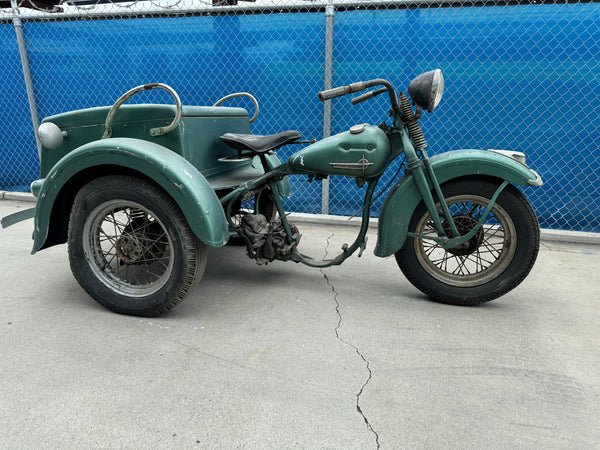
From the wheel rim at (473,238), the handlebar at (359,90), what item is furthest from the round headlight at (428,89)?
the wheel rim at (473,238)

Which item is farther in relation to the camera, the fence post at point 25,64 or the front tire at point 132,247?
the fence post at point 25,64

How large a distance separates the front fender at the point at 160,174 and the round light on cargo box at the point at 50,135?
384 mm

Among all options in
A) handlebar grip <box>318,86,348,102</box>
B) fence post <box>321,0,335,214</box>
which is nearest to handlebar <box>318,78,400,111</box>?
handlebar grip <box>318,86,348,102</box>

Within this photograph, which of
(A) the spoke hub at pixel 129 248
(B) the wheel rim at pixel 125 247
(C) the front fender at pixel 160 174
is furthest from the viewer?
(A) the spoke hub at pixel 129 248

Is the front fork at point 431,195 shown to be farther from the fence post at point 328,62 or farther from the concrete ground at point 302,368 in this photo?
the fence post at point 328,62

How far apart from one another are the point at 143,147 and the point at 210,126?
2.18 feet

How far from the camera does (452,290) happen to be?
2.77 metres

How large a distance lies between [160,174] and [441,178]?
5.78ft

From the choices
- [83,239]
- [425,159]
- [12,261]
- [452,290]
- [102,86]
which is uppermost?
[102,86]

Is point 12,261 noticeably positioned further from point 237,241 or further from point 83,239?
point 237,241

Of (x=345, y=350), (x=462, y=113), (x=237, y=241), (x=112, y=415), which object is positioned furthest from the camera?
(x=462, y=113)

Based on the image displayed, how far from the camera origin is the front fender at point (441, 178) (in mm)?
2553

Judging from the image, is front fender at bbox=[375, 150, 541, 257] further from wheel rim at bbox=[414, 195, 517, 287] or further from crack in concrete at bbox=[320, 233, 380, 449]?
crack in concrete at bbox=[320, 233, 380, 449]

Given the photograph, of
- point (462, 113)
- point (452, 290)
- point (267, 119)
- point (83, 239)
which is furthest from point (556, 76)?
point (83, 239)
